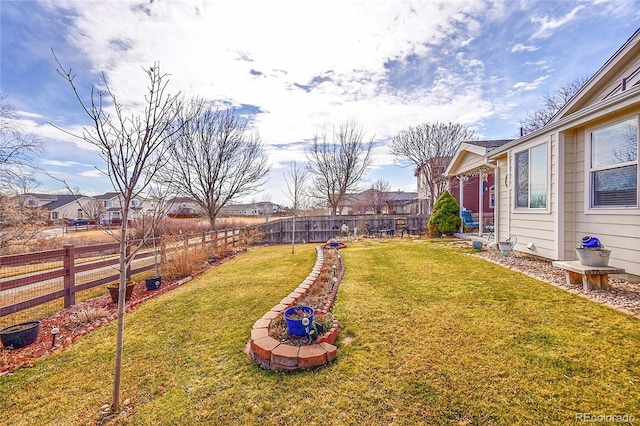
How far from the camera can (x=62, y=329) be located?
440 cm

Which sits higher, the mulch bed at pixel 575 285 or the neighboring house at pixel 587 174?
the neighboring house at pixel 587 174

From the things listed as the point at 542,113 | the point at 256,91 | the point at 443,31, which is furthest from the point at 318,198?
the point at 542,113

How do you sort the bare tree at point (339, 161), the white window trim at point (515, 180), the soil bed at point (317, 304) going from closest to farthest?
1. the soil bed at point (317, 304)
2. the white window trim at point (515, 180)
3. the bare tree at point (339, 161)

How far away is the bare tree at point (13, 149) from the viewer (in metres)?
8.70

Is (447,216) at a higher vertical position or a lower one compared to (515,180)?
lower

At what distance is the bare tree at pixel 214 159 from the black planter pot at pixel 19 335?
8935 mm

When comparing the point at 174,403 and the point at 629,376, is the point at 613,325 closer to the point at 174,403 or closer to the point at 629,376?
the point at 629,376

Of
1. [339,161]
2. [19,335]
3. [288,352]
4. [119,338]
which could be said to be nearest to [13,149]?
[19,335]

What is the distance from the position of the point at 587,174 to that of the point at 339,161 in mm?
18187

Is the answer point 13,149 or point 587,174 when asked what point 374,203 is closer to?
point 587,174

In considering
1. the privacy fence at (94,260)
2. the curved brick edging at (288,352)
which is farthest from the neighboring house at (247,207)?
the curved brick edging at (288,352)

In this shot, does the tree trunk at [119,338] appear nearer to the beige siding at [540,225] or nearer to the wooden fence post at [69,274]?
the wooden fence post at [69,274]

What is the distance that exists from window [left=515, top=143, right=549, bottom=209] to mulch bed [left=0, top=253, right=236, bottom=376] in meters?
8.93

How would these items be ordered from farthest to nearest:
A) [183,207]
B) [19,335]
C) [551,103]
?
[183,207] < [551,103] < [19,335]
